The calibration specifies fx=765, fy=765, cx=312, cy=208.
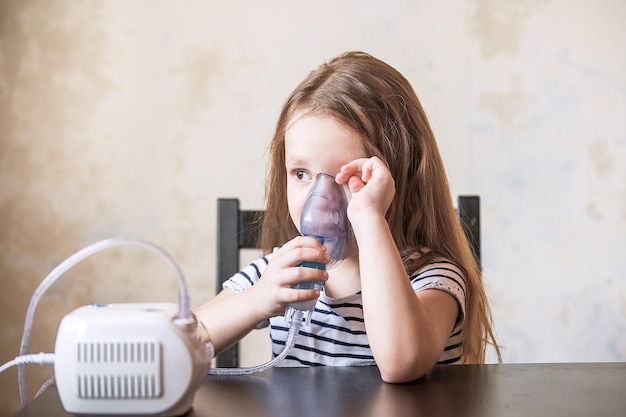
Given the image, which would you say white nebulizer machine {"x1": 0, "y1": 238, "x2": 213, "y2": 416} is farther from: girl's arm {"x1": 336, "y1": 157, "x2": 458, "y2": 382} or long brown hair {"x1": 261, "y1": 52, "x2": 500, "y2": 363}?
long brown hair {"x1": 261, "y1": 52, "x2": 500, "y2": 363}

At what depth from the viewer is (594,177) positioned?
207cm

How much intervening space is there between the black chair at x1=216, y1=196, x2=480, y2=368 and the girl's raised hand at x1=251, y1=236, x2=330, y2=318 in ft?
1.50

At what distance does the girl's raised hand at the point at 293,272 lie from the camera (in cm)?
81

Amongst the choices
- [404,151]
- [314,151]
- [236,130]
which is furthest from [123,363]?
[236,130]

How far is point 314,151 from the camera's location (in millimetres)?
1005

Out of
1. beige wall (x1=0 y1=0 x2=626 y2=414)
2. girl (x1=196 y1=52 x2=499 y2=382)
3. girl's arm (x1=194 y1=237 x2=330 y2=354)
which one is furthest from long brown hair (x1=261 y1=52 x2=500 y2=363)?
beige wall (x1=0 y1=0 x2=626 y2=414)

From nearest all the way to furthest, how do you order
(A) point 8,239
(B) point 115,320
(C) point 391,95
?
(B) point 115,320 < (C) point 391,95 < (A) point 8,239

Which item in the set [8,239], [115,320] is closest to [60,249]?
[8,239]

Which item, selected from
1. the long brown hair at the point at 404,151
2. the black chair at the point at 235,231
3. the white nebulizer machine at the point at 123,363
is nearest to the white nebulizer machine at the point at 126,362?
the white nebulizer machine at the point at 123,363

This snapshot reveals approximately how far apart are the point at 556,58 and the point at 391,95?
42.9 inches

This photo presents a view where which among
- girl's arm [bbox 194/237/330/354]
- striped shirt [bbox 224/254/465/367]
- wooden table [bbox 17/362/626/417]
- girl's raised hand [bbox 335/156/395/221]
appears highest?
girl's raised hand [bbox 335/156/395/221]

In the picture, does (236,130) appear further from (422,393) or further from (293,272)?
(422,393)

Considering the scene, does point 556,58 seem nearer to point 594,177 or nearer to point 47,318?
point 594,177

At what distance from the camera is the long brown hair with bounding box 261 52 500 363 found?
3.65 ft
